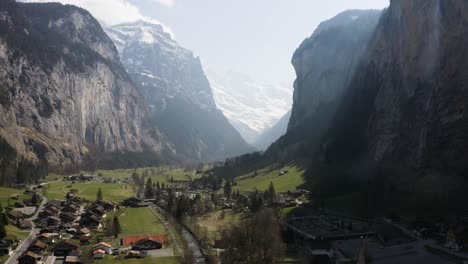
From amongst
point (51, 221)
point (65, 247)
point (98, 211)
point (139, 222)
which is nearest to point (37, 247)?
point (65, 247)

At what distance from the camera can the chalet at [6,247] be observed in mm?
92938

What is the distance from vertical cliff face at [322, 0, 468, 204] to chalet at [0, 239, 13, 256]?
103 metres

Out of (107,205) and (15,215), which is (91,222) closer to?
(15,215)

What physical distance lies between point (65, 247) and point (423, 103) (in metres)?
114

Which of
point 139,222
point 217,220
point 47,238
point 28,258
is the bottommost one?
point 28,258

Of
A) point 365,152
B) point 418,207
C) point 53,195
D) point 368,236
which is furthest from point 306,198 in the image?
point 53,195

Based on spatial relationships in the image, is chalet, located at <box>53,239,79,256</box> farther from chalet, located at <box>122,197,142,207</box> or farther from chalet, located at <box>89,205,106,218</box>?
chalet, located at <box>122,197,142,207</box>

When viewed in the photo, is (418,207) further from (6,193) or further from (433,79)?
(6,193)

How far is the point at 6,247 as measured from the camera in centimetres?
9394

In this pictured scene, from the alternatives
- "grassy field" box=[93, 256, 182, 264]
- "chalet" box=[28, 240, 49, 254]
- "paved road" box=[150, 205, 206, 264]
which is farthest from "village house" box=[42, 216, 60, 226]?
"grassy field" box=[93, 256, 182, 264]

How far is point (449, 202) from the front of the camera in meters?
118

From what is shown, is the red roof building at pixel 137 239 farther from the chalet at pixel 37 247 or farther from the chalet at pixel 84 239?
the chalet at pixel 37 247

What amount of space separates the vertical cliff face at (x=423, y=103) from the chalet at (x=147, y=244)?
73.6 metres

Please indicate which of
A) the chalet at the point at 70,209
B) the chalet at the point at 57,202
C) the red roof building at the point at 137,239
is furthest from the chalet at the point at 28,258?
the chalet at the point at 57,202
